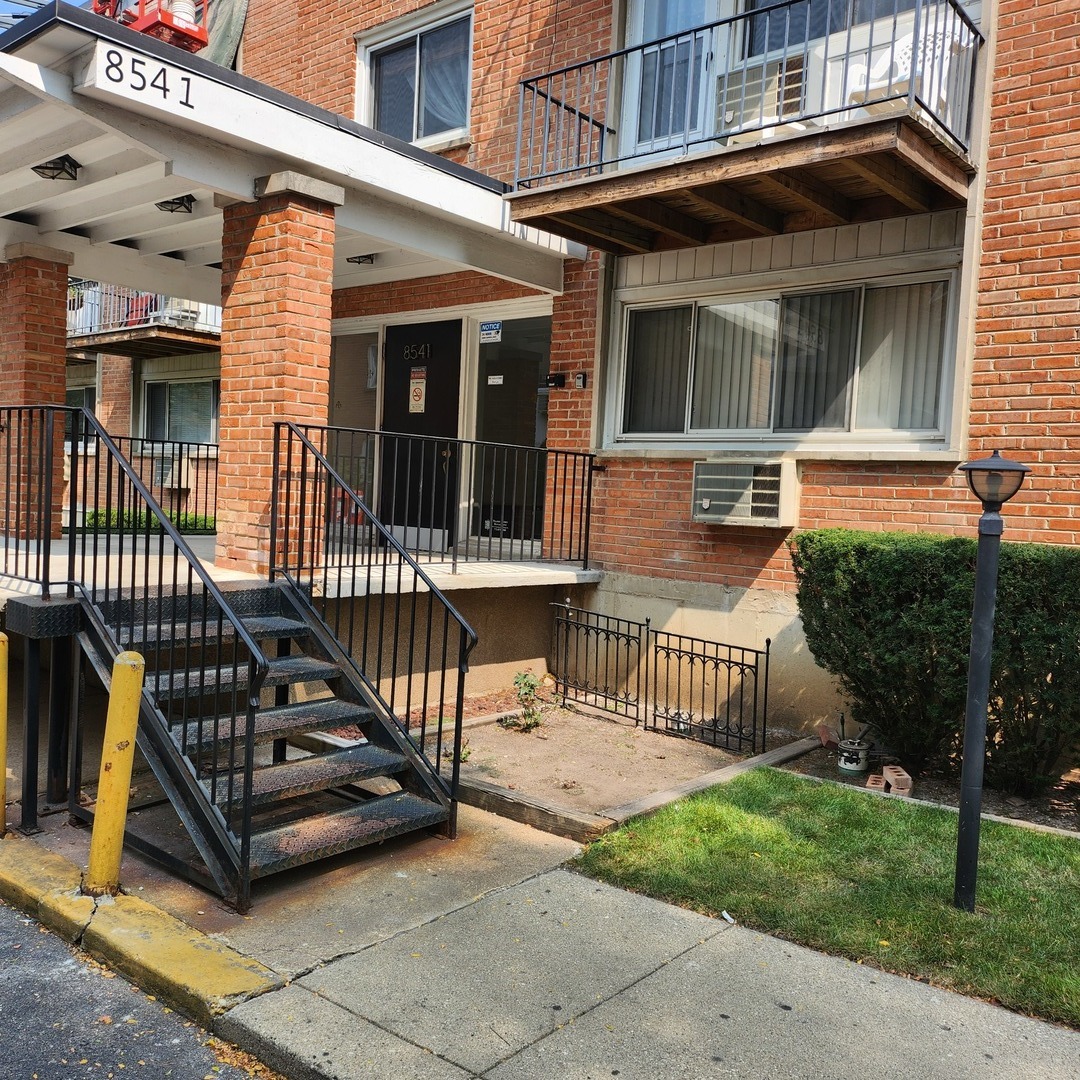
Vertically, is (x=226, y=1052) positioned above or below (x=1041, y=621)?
below

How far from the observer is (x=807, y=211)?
23.2 ft

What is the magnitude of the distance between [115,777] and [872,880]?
10.5 feet

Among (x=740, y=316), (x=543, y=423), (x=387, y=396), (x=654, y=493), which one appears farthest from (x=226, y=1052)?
(x=387, y=396)

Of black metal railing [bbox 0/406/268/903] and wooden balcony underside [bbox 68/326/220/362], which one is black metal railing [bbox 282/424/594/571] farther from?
wooden balcony underside [bbox 68/326/220/362]

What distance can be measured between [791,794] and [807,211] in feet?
13.9

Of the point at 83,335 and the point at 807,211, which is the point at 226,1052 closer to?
the point at 807,211

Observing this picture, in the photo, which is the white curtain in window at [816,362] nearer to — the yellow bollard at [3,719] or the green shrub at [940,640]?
the green shrub at [940,640]

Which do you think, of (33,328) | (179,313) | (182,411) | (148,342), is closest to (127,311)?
(148,342)

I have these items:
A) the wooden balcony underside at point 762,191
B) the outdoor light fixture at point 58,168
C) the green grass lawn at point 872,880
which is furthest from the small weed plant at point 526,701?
the outdoor light fixture at point 58,168

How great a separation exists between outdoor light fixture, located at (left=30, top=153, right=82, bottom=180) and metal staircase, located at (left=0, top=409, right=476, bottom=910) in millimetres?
2322

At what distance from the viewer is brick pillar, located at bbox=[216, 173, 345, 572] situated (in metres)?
6.22

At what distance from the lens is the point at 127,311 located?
14688 millimetres

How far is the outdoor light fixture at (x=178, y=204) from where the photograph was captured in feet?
22.9

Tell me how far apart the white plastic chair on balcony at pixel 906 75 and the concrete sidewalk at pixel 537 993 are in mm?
4960
